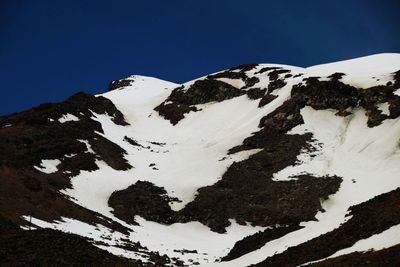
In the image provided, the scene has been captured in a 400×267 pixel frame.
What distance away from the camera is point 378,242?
69.7 ft

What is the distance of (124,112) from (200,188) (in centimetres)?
4897

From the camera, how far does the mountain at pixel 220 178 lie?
25.9 meters

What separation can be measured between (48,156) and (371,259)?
1873 inches

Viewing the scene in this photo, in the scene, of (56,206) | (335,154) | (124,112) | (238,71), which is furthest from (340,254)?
(238,71)

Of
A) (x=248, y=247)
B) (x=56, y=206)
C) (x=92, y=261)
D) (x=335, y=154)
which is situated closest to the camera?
(x=92, y=261)

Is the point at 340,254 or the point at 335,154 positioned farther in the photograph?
the point at 335,154

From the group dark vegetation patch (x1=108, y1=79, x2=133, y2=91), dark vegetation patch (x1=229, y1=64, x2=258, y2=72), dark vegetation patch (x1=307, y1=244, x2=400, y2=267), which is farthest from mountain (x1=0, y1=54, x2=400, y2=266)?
dark vegetation patch (x1=108, y1=79, x2=133, y2=91)

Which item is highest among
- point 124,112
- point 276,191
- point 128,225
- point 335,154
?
point 124,112

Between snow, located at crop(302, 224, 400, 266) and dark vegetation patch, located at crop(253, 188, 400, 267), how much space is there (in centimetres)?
71

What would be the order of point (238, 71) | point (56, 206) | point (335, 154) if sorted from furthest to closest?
1. point (238, 71)
2. point (335, 154)
3. point (56, 206)

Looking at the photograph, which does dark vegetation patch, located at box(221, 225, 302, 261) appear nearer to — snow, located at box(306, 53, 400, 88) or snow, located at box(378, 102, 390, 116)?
snow, located at box(378, 102, 390, 116)

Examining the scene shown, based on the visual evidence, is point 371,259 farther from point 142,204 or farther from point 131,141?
point 131,141

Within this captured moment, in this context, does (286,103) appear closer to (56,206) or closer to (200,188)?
(200,188)

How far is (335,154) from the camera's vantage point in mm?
63750
